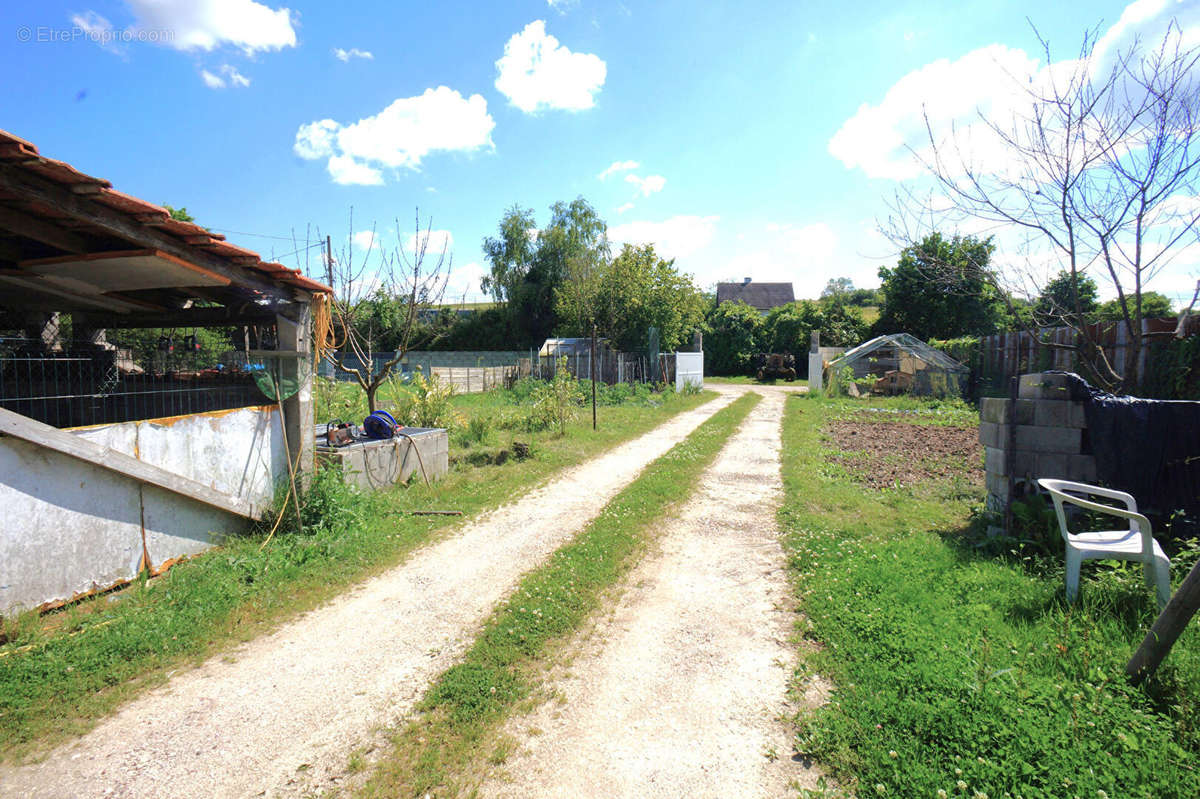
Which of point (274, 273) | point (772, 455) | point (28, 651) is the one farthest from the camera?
point (772, 455)

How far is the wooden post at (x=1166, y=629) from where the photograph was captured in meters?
2.72

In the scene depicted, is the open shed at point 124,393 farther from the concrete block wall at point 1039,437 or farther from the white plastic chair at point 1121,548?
the concrete block wall at point 1039,437

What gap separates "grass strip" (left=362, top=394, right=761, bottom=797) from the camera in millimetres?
2666

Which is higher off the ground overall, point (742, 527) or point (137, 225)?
point (137, 225)

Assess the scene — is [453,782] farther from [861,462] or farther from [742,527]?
[861,462]

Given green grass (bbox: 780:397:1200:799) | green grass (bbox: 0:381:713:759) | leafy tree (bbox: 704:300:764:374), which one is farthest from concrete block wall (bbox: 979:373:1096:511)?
leafy tree (bbox: 704:300:764:374)

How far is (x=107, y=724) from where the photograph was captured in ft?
9.99

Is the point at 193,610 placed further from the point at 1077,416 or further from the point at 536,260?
the point at 536,260

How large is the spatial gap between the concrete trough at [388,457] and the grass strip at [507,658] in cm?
295

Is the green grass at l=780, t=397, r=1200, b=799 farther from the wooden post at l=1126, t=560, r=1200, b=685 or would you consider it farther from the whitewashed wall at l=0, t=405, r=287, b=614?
the whitewashed wall at l=0, t=405, r=287, b=614

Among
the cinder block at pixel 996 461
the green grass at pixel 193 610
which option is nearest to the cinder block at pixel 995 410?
the cinder block at pixel 996 461

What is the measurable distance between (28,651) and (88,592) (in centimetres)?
92

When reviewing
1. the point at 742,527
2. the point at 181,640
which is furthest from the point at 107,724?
the point at 742,527

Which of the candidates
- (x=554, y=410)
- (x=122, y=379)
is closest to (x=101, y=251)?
(x=122, y=379)
